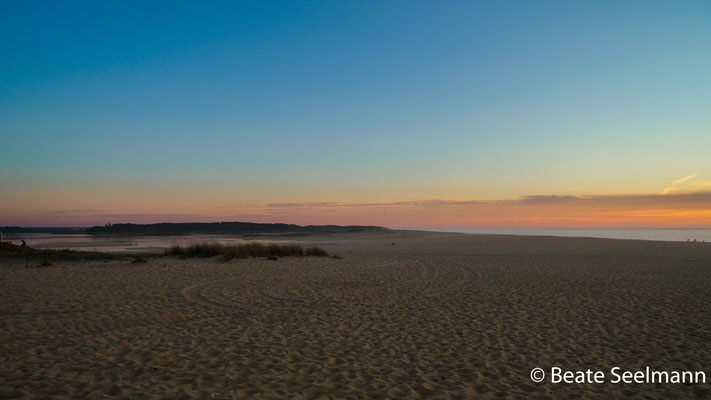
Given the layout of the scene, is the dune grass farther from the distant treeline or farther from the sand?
the distant treeline

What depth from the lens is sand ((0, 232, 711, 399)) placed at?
5.32 m

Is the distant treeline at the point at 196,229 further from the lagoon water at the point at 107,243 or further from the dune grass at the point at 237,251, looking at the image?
the dune grass at the point at 237,251

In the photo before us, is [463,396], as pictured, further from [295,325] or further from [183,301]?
[183,301]

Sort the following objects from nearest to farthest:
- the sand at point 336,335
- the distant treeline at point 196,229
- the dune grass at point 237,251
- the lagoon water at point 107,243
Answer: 1. the sand at point 336,335
2. the dune grass at point 237,251
3. the lagoon water at point 107,243
4. the distant treeline at point 196,229

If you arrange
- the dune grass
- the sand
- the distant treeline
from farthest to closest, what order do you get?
the distant treeline → the dune grass → the sand

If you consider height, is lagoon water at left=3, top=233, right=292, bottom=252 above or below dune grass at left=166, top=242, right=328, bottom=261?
below

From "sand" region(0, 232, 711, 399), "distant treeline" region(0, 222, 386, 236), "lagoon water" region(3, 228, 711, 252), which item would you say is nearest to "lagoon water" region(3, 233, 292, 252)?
"lagoon water" region(3, 228, 711, 252)

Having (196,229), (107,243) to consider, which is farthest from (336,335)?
(196,229)

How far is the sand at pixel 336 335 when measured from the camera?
5316 mm

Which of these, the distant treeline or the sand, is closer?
the sand

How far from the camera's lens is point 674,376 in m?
5.81

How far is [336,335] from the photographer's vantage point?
25.2ft

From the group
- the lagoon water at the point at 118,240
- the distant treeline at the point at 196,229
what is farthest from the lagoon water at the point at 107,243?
the distant treeline at the point at 196,229

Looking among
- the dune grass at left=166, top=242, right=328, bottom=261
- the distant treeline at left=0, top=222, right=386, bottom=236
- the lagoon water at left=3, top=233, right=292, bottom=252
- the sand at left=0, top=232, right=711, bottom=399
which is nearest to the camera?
the sand at left=0, top=232, right=711, bottom=399
